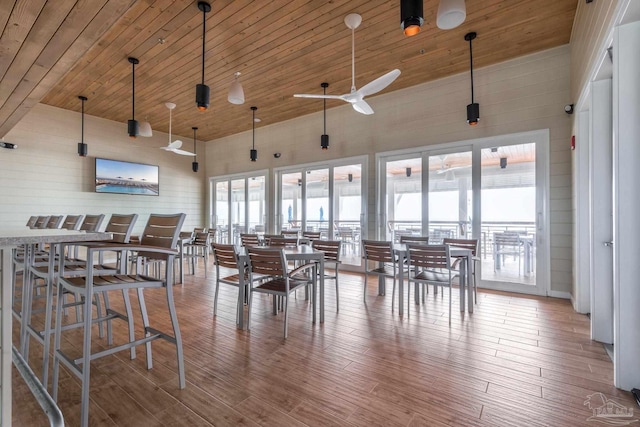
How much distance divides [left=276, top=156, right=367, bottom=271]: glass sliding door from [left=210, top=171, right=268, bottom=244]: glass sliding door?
2.28 ft

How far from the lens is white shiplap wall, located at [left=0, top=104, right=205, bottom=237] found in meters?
6.01

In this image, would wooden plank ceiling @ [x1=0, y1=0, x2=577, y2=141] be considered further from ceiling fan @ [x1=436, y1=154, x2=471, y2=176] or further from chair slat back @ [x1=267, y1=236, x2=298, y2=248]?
chair slat back @ [x1=267, y1=236, x2=298, y2=248]

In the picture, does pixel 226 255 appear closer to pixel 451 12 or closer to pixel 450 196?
pixel 451 12

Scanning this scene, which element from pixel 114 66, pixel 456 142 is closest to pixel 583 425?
pixel 456 142

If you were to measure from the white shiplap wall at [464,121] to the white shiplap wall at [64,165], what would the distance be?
323 centimetres

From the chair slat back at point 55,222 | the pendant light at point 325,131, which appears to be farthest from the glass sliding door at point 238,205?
the chair slat back at point 55,222

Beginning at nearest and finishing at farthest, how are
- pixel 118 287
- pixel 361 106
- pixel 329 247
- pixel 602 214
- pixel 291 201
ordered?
pixel 118 287
pixel 602 214
pixel 329 247
pixel 361 106
pixel 291 201

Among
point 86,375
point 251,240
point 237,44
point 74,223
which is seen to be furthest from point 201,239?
point 86,375

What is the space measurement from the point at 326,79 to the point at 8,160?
6.27 meters

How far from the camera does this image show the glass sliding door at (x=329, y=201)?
6.36 metres

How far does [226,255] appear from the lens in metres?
3.36

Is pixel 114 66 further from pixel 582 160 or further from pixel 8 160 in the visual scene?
pixel 582 160

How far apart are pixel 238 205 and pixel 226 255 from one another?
5.57m

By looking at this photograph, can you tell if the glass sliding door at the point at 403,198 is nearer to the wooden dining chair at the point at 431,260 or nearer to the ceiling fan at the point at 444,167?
the ceiling fan at the point at 444,167
